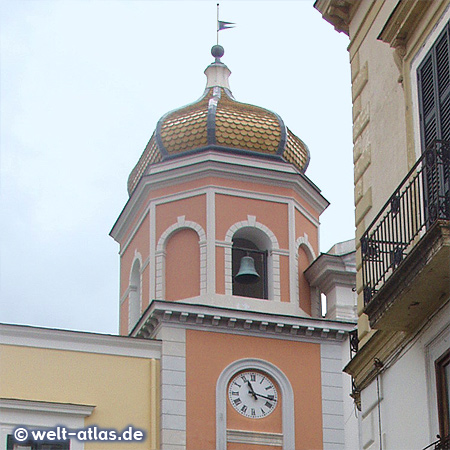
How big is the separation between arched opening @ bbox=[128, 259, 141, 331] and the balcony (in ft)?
50.0

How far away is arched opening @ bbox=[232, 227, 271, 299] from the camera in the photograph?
81.4 ft

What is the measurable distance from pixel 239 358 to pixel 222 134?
476cm

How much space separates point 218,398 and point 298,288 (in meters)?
2.95

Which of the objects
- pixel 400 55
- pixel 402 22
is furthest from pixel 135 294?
pixel 402 22

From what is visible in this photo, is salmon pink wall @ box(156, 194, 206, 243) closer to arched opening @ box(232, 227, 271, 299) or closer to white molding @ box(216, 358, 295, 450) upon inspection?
arched opening @ box(232, 227, 271, 299)

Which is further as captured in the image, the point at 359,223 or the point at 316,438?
the point at 316,438

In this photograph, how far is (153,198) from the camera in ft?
82.7

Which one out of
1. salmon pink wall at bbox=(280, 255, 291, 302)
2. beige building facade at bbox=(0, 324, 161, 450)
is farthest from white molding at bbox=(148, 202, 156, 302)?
salmon pink wall at bbox=(280, 255, 291, 302)

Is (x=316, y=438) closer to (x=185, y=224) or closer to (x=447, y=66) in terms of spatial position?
(x=185, y=224)

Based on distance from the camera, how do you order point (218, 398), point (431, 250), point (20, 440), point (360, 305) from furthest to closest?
point (218, 398)
point (20, 440)
point (360, 305)
point (431, 250)

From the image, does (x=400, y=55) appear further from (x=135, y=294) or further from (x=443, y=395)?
(x=135, y=294)

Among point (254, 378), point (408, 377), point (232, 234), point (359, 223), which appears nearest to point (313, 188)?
point (232, 234)

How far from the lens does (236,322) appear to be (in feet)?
77.5

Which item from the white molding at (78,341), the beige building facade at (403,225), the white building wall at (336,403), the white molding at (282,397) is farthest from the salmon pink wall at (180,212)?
the beige building facade at (403,225)
